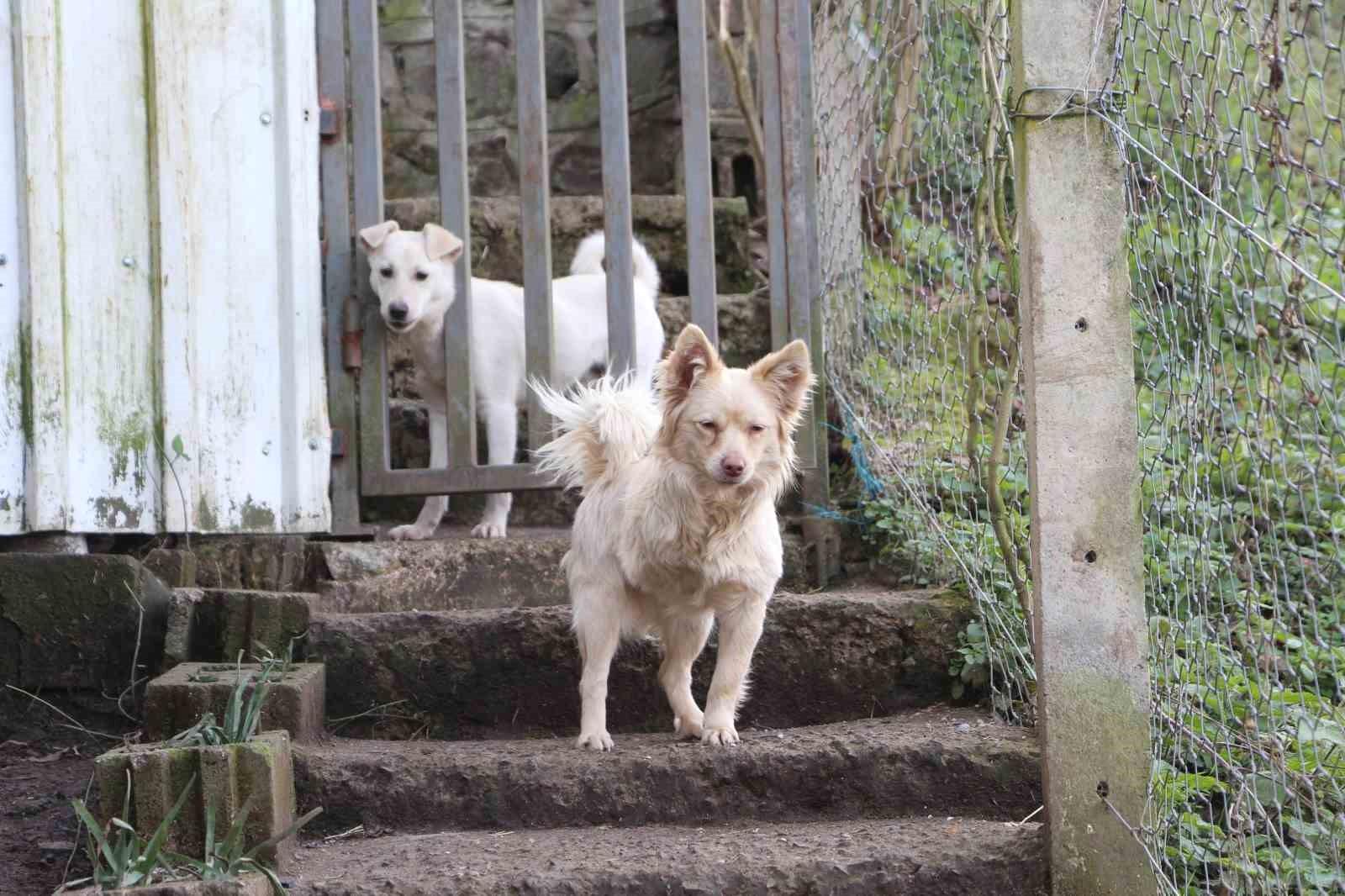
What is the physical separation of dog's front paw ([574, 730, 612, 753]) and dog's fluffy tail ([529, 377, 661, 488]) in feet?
2.43

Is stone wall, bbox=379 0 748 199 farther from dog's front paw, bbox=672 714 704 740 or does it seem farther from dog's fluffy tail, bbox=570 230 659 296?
dog's front paw, bbox=672 714 704 740

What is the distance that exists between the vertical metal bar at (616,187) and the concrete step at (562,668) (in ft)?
4.14

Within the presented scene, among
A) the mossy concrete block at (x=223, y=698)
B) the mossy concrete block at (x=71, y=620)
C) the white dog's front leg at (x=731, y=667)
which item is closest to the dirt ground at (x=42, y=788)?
the mossy concrete block at (x=71, y=620)

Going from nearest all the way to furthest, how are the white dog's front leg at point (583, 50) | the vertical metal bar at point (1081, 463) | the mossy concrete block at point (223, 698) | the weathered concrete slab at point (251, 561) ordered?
1. the vertical metal bar at point (1081, 463)
2. the mossy concrete block at point (223, 698)
3. the weathered concrete slab at point (251, 561)
4. the white dog's front leg at point (583, 50)

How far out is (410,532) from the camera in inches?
187

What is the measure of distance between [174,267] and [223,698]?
64.0 inches

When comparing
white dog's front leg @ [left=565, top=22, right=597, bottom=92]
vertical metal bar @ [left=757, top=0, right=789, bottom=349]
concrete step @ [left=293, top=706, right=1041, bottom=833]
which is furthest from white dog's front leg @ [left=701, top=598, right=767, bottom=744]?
white dog's front leg @ [left=565, top=22, right=597, bottom=92]

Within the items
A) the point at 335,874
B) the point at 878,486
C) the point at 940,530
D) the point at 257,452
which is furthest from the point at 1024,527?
the point at 257,452

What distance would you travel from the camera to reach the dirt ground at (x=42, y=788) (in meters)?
2.88

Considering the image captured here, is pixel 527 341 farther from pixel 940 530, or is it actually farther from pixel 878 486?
pixel 940 530

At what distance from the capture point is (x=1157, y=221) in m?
2.72

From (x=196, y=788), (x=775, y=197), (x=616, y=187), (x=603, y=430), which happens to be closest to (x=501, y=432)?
(x=616, y=187)

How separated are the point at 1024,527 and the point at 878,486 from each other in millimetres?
896

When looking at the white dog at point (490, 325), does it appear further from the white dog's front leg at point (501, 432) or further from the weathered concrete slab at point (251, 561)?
the weathered concrete slab at point (251, 561)
